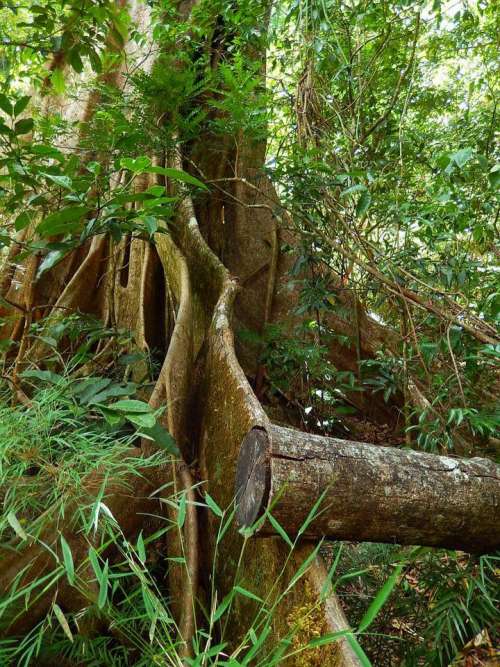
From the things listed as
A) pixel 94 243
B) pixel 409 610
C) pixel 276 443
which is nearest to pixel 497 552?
pixel 409 610

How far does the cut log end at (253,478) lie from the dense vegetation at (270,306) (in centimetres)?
15

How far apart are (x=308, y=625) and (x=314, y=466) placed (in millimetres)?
422

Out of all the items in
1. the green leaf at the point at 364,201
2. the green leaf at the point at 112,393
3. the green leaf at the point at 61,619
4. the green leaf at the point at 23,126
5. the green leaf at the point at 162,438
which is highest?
the green leaf at the point at 23,126

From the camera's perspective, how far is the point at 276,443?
4.93 feet

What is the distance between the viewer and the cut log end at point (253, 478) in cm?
147

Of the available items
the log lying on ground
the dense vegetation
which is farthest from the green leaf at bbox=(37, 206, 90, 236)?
the log lying on ground

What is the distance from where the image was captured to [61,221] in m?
1.66

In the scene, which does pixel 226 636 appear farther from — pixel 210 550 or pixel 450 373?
pixel 450 373

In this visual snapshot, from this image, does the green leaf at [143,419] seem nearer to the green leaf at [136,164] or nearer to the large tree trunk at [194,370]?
the large tree trunk at [194,370]

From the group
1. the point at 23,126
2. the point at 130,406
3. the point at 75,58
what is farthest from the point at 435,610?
the point at 75,58

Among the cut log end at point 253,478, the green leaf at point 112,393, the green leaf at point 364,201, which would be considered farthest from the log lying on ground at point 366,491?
the green leaf at point 364,201

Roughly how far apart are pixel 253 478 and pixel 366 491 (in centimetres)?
34

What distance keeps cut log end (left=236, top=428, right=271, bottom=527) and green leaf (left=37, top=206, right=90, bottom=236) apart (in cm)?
86

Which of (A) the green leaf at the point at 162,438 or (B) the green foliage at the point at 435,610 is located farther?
(A) the green leaf at the point at 162,438
